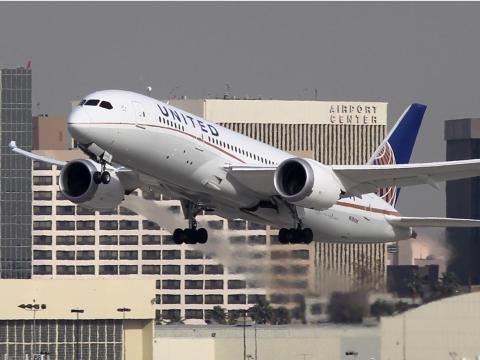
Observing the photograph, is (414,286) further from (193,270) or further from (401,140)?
(193,270)

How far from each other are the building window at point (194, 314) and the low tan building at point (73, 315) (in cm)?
4942

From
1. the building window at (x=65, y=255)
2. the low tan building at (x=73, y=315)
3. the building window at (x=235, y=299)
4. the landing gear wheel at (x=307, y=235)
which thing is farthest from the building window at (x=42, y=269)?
the landing gear wheel at (x=307, y=235)

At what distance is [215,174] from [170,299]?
3783 inches

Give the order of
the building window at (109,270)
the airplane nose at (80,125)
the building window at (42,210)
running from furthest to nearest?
the building window at (42,210)
the building window at (109,270)
the airplane nose at (80,125)

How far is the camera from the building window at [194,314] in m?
150

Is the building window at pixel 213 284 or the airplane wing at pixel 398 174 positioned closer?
the airplane wing at pixel 398 174

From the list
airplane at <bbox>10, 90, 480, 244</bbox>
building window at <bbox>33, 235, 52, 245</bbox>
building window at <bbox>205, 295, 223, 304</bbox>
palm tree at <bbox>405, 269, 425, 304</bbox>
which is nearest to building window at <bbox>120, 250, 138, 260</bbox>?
building window at <bbox>205, 295, 223, 304</bbox>

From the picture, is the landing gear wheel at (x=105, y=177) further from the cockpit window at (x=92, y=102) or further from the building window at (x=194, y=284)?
the building window at (x=194, y=284)

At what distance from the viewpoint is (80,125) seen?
54562mm

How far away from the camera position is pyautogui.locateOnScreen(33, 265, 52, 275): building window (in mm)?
159750

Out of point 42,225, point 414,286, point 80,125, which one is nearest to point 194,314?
point 42,225

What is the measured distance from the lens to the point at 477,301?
65.8 metres

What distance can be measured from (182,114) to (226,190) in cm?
342

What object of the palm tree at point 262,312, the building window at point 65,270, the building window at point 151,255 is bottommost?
the palm tree at point 262,312
